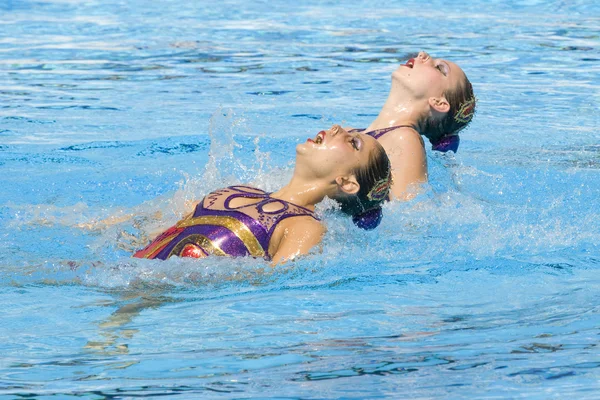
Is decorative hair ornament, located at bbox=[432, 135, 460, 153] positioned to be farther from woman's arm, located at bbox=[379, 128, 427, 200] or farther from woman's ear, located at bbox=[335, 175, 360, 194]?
woman's ear, located at bbox=[335, 175, 360, 194]

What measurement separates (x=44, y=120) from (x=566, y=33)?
7291mm

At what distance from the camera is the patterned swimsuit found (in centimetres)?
469

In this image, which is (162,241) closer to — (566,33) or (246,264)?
(246,264)

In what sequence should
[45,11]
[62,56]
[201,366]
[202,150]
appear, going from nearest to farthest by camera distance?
[201,366]
[202,150]
[62,56]
[45,11]

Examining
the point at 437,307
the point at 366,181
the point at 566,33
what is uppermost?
the point at 566,33

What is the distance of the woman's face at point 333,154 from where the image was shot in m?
4.86

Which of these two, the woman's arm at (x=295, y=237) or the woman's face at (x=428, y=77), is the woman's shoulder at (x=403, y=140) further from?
the woman's arm at (x=295, y=237)

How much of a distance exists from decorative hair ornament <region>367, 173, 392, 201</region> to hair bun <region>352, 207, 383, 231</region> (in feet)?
0.43

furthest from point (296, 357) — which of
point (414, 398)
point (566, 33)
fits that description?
point (566, 33)

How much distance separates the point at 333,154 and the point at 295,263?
67 centimetres

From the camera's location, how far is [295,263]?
14.9 ft

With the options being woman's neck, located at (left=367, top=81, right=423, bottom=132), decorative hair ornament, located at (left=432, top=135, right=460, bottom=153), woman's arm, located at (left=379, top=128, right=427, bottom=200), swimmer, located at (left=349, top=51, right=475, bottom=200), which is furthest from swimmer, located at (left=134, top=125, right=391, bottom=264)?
decorative hair ornament, located at (left=432, top=135, right=460, bottom=153)

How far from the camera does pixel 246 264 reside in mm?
4559

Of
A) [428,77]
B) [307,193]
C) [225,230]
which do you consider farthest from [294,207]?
[428,77]
